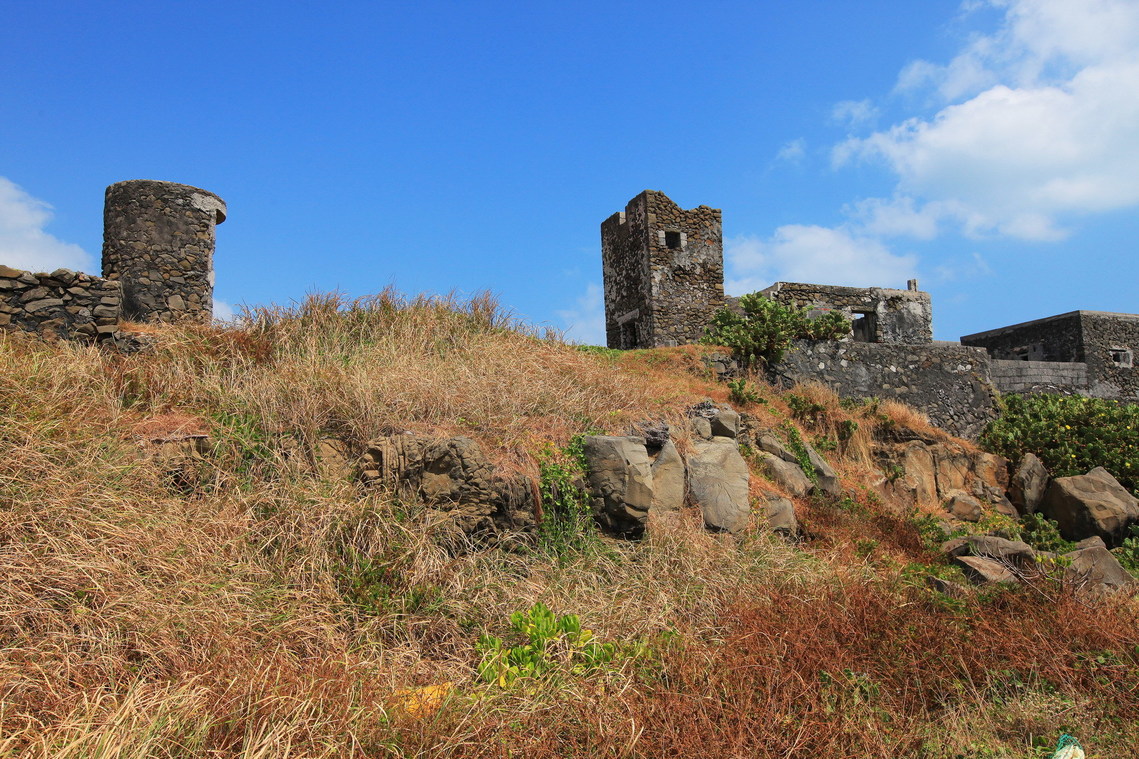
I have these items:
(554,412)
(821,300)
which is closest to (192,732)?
(554,412)

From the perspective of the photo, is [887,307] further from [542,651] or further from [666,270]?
[542,651]

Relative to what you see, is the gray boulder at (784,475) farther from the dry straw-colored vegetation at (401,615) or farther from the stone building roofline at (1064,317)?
the stone building roofline at (1064,317)

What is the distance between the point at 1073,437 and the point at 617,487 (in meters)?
9.54

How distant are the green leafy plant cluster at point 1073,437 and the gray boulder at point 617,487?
8492 mm

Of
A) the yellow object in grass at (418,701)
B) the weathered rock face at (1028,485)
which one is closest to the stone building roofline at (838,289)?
the weathered rock face at (1028,485)

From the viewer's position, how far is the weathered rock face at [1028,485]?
1074 cm

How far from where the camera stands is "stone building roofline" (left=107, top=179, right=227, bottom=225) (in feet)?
35.8

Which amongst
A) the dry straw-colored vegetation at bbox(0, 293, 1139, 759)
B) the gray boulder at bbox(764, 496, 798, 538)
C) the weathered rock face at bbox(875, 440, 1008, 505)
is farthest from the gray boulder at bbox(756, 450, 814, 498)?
the weathered rock face at bbox(875, 440, 1008, 505)

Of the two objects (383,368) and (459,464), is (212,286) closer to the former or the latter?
(383,368)

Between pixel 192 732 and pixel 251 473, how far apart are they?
2.85 m

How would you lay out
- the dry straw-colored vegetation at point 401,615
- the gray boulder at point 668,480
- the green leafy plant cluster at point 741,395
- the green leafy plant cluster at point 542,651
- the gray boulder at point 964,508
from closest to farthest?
1. the dry straw-colored vegetation at point 401,615
2. the green leafy plant cluster at point 542,651
3. the gray boulder at point 668,480
4. the gray boulder at point 964,508
5. the green leafy plant cluster at point 741,395

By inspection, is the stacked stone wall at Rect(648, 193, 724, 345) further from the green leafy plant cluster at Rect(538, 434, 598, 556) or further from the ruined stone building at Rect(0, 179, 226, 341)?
the green leafy plant cluster at Rect(538, 434, 598, 556)

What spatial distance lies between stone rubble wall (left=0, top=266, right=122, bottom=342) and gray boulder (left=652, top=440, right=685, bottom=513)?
258 inches

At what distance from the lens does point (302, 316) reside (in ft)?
30.1
